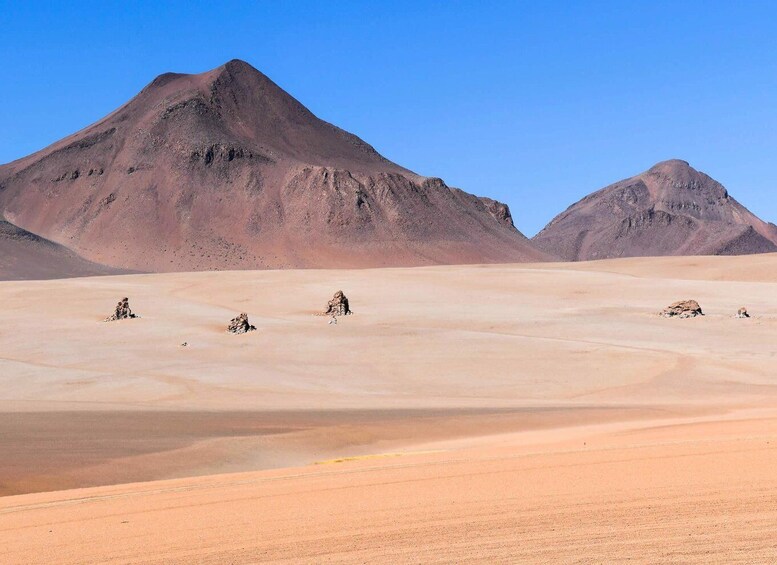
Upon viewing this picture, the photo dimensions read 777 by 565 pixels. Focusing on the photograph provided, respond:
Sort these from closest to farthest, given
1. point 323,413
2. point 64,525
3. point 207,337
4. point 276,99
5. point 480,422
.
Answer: point 64,525
point 480,422
point 323,413
point 207,337
point 276,99

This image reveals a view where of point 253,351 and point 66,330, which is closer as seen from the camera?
point 253,351

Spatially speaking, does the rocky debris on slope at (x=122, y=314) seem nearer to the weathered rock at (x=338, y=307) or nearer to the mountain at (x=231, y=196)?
the weathered rock at (x=338, y=307)

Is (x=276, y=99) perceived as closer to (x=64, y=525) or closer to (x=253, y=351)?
(x=253, y=351)

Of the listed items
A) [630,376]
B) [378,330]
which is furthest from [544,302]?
[630,376]

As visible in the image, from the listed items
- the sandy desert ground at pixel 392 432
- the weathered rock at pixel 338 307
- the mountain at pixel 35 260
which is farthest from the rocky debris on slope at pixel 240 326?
the mountain at pixel 35 260

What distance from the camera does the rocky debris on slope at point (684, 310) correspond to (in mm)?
34938

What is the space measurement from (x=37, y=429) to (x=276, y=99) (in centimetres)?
17511

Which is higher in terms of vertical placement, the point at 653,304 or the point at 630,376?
the point at 653,304

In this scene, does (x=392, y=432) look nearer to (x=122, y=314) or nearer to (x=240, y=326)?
(x=240, y=326)

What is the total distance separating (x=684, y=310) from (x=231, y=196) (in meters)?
126

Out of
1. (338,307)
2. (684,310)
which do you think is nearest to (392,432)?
(684,310)

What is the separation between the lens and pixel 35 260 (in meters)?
118

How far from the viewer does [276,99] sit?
186625mm

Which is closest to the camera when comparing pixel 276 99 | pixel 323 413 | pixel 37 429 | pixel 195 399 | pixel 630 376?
pixel 37 429
